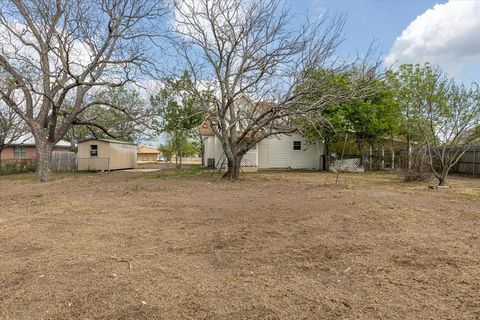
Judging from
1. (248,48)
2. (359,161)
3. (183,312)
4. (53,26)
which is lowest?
(183,312)

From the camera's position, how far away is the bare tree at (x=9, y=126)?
67.0 feet

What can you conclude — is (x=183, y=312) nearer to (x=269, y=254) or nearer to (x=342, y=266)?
(x=269, y=254)

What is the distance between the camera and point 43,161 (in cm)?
1380

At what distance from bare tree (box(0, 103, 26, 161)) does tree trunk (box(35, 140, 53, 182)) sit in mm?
8439

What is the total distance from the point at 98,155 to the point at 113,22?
10756mm

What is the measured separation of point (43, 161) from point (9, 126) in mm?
10428

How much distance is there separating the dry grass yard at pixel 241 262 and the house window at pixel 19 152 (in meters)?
24.0

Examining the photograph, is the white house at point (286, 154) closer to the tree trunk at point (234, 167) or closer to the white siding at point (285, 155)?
the white siding at point (285, 155)

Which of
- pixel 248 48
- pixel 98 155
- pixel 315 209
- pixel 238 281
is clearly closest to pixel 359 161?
pixel 248 48

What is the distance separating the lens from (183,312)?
8.09 feet

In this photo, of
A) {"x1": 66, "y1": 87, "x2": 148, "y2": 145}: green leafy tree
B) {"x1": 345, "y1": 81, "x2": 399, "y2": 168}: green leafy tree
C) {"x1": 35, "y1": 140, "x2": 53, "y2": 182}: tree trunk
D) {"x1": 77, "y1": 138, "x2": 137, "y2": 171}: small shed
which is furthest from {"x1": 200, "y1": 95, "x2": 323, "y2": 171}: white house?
{"x1": 35, "y1": 140, "x2": 53, "y2": 182}: tree trunk

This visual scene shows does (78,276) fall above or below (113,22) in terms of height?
below

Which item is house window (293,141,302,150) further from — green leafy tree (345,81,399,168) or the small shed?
the small shed

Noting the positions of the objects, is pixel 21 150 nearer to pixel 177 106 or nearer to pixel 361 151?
pixel 177 106
